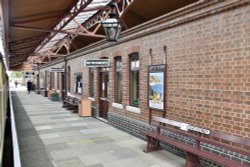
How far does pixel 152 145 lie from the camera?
6223 mm

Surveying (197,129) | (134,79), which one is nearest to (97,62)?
(134,79)

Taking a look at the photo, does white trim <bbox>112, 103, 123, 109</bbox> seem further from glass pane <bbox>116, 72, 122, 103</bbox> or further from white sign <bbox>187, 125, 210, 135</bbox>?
white sign <bbox>187, 125, 210, 135</bbox>

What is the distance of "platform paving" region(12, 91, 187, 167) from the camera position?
5.36 m

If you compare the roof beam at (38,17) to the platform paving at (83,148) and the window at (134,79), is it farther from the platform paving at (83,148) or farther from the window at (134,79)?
the platform paving at (83,148)

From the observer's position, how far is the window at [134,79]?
26.0 ft

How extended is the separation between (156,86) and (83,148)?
2.64 m

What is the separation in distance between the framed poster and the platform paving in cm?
123

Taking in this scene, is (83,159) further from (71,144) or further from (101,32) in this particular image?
(101,32)

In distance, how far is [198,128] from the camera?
515 cm

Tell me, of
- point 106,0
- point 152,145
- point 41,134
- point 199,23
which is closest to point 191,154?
point 152,145

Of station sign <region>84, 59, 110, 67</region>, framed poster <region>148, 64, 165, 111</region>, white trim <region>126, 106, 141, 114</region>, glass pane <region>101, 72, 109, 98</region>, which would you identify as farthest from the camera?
glass pane <region>101, 72, 109, 98</region>

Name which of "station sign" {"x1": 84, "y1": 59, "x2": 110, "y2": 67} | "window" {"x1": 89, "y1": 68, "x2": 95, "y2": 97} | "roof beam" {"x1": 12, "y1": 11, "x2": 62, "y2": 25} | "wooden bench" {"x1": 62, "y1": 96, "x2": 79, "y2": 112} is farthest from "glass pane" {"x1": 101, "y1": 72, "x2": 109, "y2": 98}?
"roof beam" {"x1": 12, "y1": 11, "x2": 62, "y2": 25}

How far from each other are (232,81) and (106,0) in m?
6.64

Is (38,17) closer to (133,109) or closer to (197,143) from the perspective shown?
(133,109)
